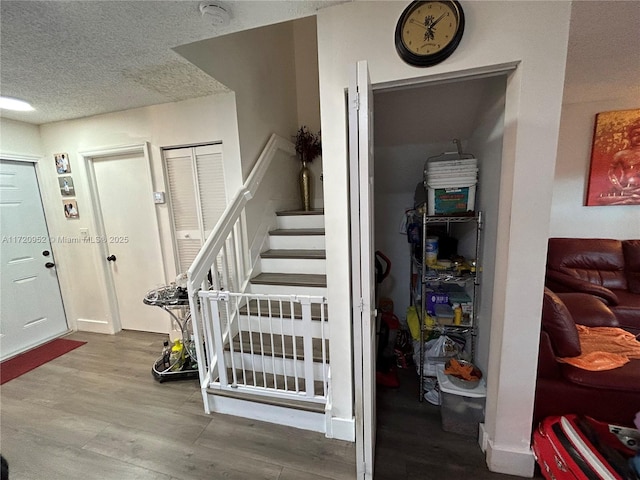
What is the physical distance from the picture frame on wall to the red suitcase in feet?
8.33

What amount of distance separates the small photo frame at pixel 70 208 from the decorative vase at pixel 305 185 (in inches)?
100

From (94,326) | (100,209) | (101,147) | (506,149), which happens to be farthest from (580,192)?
(94,326)

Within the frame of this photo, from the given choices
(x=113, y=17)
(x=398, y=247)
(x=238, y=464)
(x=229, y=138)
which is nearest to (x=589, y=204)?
(x=398, y=247)

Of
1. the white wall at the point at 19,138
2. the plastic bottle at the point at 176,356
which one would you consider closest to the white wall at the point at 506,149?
the plastic bottle at the point at 176,356

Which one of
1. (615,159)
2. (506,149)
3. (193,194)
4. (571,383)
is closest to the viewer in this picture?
(506,149)

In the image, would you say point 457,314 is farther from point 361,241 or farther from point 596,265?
point 596,265

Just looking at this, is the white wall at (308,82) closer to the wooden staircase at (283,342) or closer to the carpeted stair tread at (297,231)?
the carpeted stair tread at (297,231)

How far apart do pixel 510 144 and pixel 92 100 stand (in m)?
3.18

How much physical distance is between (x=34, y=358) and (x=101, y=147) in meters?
2.26

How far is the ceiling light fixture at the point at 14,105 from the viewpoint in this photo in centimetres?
213

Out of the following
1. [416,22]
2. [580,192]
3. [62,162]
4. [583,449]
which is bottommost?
[583,449]

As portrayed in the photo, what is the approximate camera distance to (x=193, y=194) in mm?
2490

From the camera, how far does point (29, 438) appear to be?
5.47ft

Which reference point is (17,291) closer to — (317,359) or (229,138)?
(229,138)
